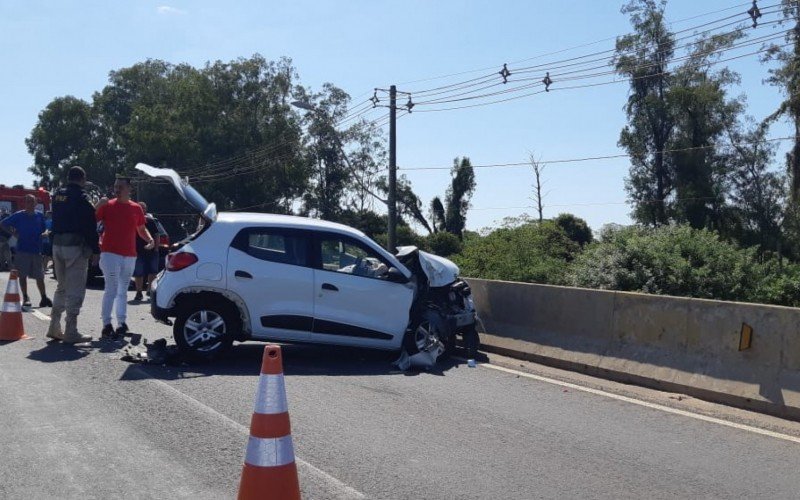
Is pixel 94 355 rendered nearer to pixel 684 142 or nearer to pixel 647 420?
pixel 647 420

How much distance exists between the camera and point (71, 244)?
10.3m

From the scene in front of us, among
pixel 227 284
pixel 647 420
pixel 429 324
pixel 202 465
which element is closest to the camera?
pixel 202 465

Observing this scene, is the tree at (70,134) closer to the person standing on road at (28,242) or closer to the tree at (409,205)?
the tree at (409,205)

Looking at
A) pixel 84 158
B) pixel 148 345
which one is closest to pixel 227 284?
pixel 148 345

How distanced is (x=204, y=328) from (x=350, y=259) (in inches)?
72.7

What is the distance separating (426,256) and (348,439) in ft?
15.1

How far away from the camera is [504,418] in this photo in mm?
7598

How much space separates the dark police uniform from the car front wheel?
159 cm

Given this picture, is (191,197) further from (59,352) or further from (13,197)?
(13,197)

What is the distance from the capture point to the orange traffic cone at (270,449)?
443 centimetres

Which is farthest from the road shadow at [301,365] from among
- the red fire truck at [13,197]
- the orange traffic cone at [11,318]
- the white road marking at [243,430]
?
the red fire truck at [13,197]

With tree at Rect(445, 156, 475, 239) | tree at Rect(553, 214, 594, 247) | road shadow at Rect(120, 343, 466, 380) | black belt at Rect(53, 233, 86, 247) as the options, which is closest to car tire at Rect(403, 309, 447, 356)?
road shadow at Rect(120, 343, 466, 380)

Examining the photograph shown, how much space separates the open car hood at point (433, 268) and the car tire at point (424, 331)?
45 cm

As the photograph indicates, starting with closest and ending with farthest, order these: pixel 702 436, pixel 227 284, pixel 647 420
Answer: pixel 702 436
pixel 647 420
pixel 227 284
